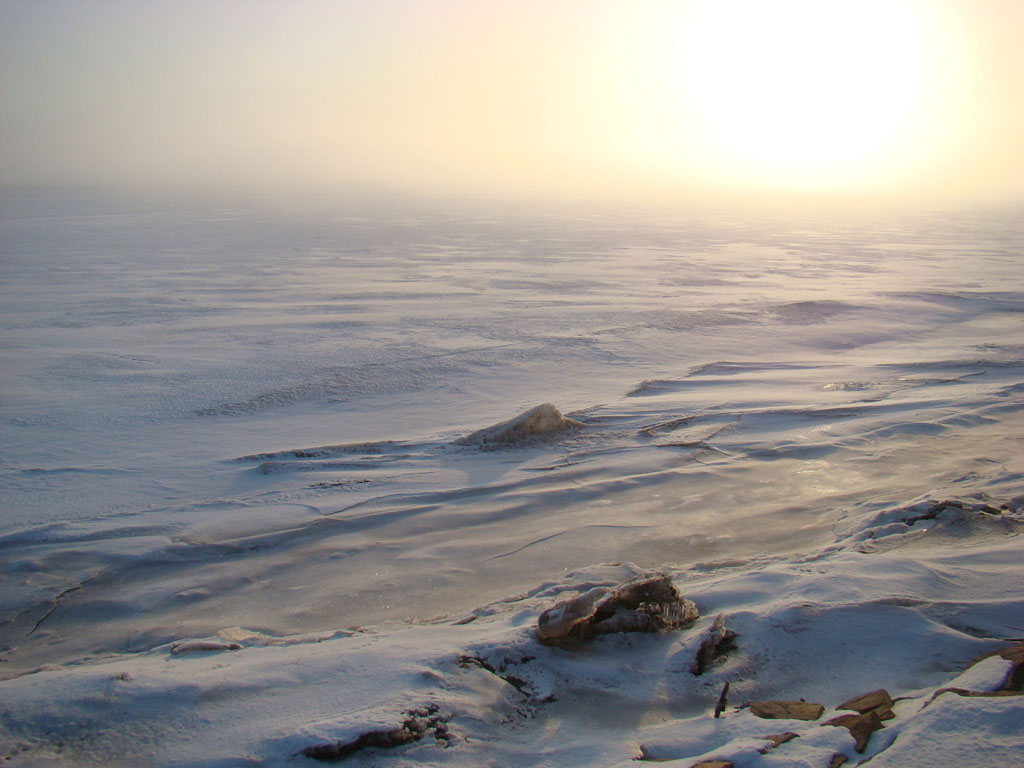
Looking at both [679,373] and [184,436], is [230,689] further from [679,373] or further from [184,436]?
[679,373]

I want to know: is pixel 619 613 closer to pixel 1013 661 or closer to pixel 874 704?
pixel 874 704

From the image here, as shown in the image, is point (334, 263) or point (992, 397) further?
point (334, 263)

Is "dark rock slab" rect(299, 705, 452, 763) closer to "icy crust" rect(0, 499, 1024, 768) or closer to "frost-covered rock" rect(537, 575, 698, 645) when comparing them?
"icy crust" rect(0, 499, 1024, 768)

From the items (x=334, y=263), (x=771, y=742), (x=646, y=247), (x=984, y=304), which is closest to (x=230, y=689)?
(x=771, y=742)

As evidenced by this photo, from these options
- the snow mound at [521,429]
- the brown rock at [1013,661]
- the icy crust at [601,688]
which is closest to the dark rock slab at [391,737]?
the icy crust at [601,688]

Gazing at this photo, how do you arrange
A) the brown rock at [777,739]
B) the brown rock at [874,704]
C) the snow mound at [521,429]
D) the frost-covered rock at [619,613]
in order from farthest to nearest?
the snow mound at [521,429]
the frost-covered rock at [619,613]
the brown rock at [874,704]
the brown rock at [777,739]

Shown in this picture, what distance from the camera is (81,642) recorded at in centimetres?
288

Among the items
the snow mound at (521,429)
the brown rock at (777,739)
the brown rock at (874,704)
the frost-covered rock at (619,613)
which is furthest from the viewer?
the snow mound at (521,429)

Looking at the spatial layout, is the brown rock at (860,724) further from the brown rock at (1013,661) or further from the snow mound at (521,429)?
the snow mound at (521,429)

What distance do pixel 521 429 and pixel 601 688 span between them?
2860mm

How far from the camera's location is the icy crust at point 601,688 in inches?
74.9

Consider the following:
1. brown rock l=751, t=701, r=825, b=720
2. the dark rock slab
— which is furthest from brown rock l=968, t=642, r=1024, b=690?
the dark rock slab

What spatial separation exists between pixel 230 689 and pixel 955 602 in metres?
2.52

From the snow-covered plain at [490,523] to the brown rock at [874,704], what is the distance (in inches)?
1.8
